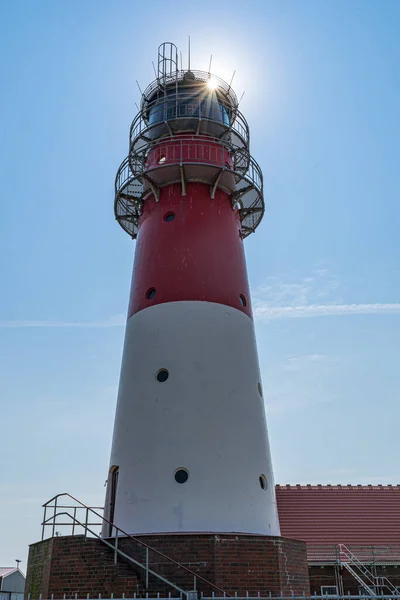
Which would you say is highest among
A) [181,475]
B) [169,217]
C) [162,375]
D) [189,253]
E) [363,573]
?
[169,217]

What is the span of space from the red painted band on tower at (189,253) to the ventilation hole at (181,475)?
4860 millimetres

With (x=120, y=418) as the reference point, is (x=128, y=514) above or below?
below

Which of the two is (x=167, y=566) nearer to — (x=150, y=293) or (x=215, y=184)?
(x=150, y=293)

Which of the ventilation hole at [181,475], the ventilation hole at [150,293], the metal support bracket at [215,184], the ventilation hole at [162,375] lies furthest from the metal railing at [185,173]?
the ventilation hole at [181,475]

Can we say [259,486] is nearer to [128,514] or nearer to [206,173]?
[128,514]

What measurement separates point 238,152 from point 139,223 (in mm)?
4325

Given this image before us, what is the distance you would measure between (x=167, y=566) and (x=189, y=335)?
6028 millimetres

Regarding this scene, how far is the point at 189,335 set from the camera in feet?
54.9

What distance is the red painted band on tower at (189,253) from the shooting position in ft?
57.5

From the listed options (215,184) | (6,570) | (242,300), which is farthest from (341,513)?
(6,570)

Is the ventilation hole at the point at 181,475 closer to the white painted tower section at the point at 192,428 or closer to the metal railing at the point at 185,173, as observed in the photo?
the white painted tower section at the point at 192,428

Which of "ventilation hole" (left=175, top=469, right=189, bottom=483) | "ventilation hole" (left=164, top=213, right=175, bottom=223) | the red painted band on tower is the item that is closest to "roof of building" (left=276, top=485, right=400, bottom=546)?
"ventilation hole" (left=175, top=469, right=189, bottom=483)

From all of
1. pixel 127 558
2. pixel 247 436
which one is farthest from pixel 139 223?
pixel 127 558

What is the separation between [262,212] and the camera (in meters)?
21.1
